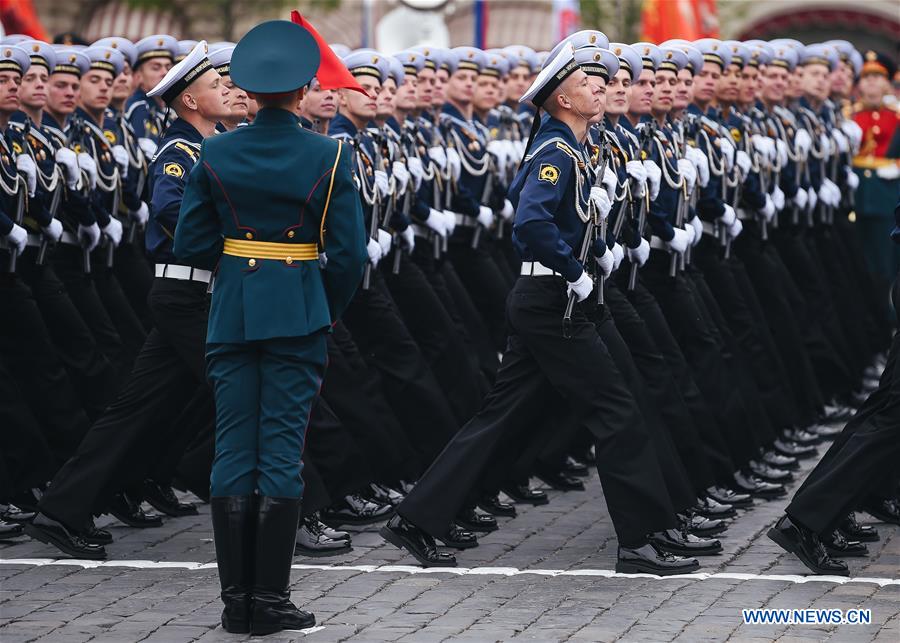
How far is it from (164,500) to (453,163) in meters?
2.68

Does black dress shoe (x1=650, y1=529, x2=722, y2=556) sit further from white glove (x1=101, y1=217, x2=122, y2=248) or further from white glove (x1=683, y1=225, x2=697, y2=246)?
white glove (x1=101, y1=217, x2=122, y2=248)

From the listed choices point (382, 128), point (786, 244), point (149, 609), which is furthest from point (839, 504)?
point (786, 244)

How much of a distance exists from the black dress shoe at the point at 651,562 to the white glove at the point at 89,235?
2.95m

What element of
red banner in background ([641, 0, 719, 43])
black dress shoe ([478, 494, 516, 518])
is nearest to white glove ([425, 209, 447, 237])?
black dress shoe ([478, 494, 516, 518])

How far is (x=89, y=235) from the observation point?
901 centimetres

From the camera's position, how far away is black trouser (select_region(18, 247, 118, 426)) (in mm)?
8727

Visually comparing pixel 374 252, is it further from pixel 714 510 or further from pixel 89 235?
pixel 714 510

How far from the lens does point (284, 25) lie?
21.5ft

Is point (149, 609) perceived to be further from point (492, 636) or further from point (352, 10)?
point (352, 10)

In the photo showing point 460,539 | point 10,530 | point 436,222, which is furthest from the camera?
point 436,222

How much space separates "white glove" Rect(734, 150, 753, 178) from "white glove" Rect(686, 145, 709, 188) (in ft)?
2.15

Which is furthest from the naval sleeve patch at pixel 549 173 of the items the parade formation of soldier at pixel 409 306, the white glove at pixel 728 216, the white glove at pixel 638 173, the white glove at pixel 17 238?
the white glove at pixel 17 238

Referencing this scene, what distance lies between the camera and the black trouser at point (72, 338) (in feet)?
28.6

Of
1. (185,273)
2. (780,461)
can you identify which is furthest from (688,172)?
(185,273)
